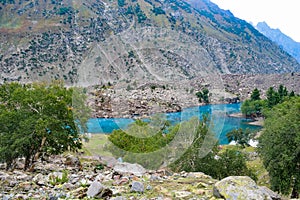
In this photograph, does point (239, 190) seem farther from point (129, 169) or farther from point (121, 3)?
point (121, 3)

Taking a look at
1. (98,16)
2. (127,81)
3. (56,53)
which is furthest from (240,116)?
(98,16)

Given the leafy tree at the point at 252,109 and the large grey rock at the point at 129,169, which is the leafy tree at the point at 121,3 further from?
the large grey rock at the point at 129,169

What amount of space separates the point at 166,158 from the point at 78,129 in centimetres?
482

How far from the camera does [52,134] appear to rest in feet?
48.5

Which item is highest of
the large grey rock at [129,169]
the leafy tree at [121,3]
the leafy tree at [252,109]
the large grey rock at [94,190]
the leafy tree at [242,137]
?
the leafy tree at [121,3]

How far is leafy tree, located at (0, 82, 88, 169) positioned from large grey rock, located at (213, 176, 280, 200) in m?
7.94

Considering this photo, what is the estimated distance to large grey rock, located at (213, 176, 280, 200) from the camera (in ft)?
23.4

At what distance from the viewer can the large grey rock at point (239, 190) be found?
7137 millimetres

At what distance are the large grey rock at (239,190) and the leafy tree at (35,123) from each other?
7944mm

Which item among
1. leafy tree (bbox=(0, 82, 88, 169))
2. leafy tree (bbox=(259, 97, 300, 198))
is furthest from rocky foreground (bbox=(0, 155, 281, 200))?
leafy tree (bbox=(259, 97, 300, 198))

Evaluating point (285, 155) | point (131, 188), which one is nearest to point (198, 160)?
point (285, 155)

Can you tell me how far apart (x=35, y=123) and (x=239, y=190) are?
34.4 feet

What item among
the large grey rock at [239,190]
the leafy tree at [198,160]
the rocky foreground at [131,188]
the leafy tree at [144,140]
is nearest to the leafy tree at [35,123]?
the leafy tree at [144,140]

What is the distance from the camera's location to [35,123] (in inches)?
581
